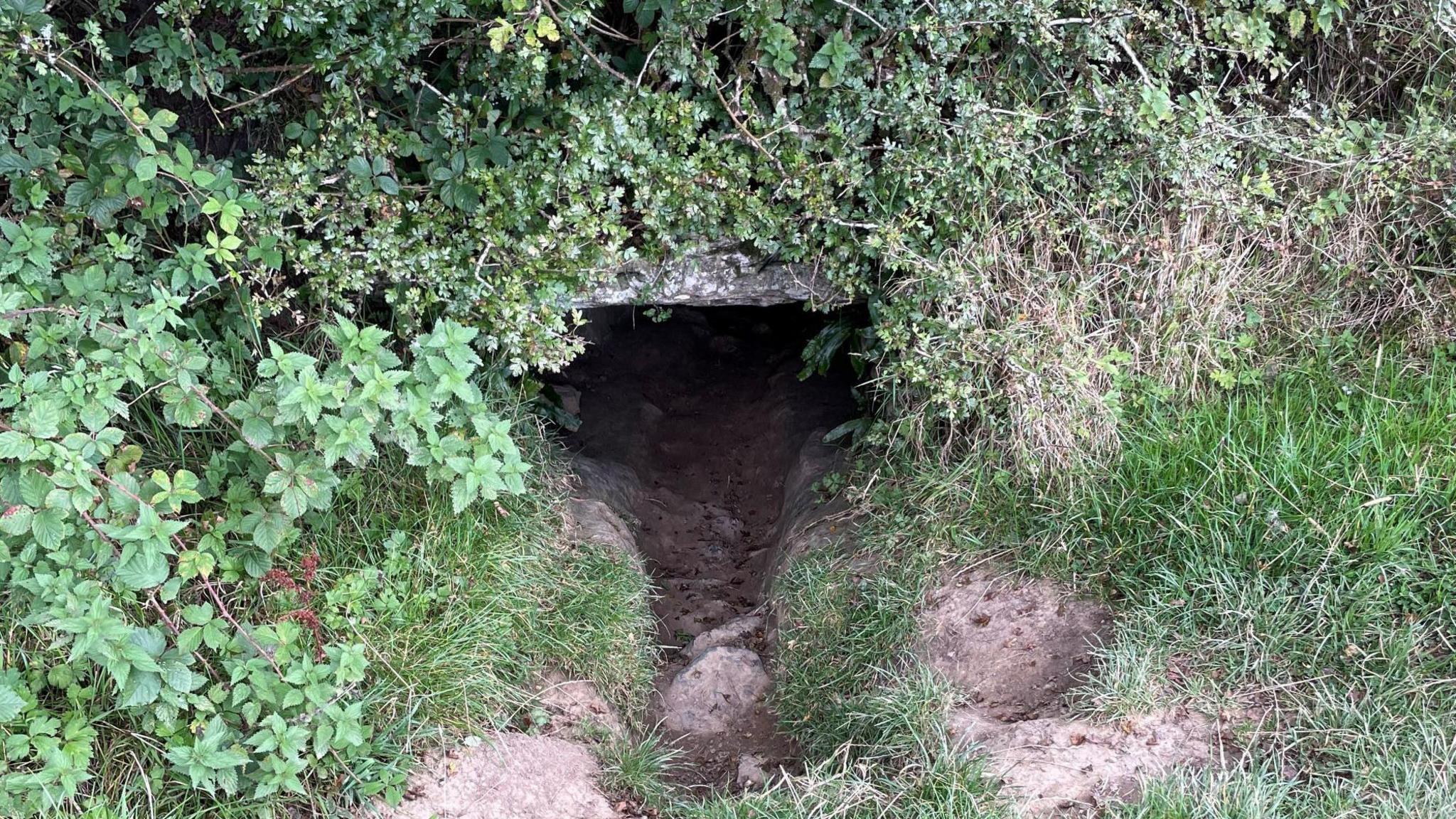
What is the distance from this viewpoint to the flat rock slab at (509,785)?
11.3ft

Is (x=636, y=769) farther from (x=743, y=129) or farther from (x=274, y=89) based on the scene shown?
(x=274, y=89)

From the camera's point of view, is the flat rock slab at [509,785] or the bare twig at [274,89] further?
the bare twig at [274,89]

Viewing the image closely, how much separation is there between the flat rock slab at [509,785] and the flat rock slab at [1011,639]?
4.72 feet

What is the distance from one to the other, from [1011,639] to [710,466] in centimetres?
364

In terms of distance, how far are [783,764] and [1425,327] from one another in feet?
10.1

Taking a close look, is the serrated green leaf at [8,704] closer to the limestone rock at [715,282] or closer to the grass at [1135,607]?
the grass at [1135,607]

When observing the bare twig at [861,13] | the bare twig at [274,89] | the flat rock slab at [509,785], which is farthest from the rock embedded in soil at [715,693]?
the bare twig at [274,89]

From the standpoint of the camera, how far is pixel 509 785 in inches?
142

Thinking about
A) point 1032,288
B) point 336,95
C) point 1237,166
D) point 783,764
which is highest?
point 1237,166

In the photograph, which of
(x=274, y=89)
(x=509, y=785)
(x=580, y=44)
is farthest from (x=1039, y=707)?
(x=274, y=89)

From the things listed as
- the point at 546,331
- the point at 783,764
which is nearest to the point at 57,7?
the point at 546,331

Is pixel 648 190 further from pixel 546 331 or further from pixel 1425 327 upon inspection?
pixel 1425 327

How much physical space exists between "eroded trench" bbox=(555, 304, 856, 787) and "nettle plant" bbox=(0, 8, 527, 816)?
1637 millimetres

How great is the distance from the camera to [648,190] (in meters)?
4.04
